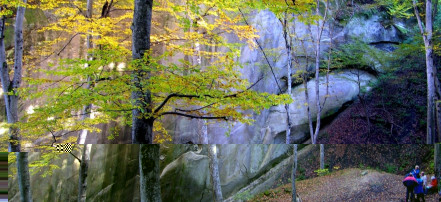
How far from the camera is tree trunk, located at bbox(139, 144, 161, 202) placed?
306cm

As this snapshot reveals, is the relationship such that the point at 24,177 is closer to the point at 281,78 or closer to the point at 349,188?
the point at 281,78

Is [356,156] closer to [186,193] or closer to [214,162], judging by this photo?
[214,162]

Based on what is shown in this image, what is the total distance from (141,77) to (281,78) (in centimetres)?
153

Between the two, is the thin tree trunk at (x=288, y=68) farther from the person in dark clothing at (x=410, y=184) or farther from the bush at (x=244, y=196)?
the person in dark clothing at (x=410, y=184)

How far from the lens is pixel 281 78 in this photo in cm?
364

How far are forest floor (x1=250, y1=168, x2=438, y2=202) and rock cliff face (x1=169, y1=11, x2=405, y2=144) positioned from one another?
66cm

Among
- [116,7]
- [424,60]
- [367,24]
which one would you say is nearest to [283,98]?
[367,24]

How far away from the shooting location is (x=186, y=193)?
312cm

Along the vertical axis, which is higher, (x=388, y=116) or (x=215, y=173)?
(x=388, y=116)

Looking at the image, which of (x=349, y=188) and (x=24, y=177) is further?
(x=24, y=177)

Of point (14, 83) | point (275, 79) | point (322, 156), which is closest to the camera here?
point (322, 156)

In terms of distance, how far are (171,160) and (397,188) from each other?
2.19 meters

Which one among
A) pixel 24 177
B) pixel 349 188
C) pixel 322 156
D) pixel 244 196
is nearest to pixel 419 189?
pixel 349 188

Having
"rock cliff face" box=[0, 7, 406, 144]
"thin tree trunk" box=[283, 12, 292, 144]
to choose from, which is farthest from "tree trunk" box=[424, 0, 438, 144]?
"thin tree trunk" box=[283, 12, 292, 144]
